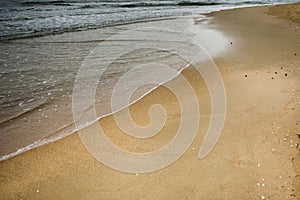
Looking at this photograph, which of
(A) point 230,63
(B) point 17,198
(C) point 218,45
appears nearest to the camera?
(B) point 17,198

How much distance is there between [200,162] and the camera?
3451 mm

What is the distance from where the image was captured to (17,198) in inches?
117

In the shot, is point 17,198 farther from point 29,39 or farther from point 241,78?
point 29,39

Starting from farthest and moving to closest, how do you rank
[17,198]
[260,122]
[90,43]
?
[90,43] < [260,122] < [17,198]

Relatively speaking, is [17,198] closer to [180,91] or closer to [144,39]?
[180,91]

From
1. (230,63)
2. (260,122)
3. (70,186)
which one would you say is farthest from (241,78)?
(70,186)

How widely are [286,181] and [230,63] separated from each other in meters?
4.41

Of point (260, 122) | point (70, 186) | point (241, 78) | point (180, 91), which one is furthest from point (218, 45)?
point (70, 186)

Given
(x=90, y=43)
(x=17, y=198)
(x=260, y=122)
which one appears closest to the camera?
(x=17, y=198)

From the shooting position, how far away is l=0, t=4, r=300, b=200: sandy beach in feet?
9.93

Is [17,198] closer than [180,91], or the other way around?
[17,198]

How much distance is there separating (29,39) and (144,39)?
4.22 m

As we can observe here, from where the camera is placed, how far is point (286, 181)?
121 inches

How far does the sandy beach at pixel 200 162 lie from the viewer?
3.03 m
